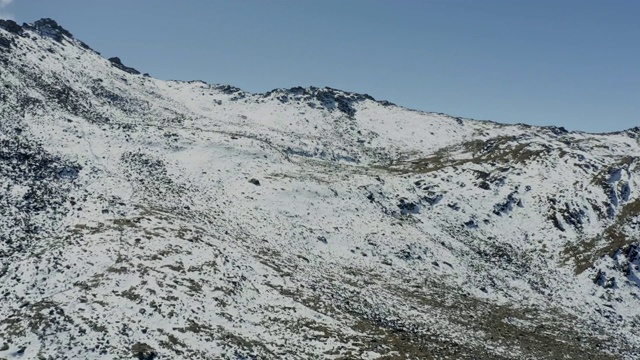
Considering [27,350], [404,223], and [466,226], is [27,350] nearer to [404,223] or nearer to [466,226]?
[404,223]

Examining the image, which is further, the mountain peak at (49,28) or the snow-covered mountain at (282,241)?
the mountain peak at (49,28)

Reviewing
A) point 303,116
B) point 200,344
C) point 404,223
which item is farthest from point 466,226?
point 303,116

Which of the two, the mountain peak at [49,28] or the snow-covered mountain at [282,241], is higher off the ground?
the mountain peak at [49,28]

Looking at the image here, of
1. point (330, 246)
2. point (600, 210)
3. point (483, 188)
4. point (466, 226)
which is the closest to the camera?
point (330, 246)

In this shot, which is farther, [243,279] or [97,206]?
[97,206]

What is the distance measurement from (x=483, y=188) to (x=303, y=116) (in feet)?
163

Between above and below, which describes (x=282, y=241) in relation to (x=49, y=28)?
below

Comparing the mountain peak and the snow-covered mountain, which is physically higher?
the mountain peak

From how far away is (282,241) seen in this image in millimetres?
38500

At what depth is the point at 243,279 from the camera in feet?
96.3

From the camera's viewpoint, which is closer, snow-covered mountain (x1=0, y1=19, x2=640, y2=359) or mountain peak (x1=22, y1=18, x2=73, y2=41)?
snow-covered mountain (x1=0, y1=19, x2=640, y2=359)

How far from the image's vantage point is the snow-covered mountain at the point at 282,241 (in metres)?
Answer: 23.7

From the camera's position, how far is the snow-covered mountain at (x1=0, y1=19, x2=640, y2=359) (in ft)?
77.7

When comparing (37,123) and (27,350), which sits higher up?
(37,123)
